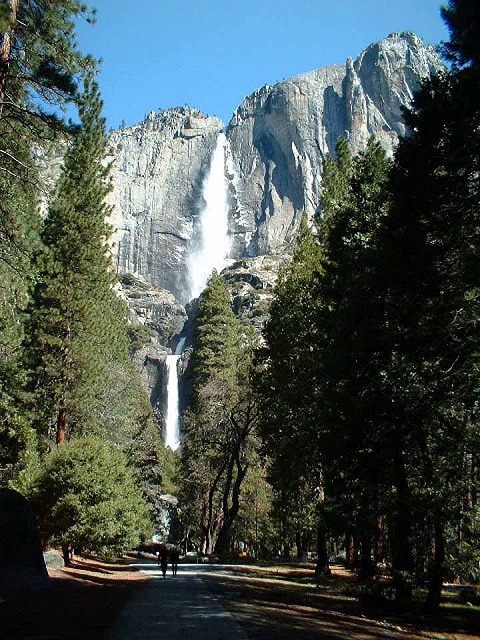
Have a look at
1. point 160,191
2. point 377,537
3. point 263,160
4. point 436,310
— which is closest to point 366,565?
point 377,537

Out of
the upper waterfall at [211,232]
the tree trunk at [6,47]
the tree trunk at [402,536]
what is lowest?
the tree trunk at [402,536]

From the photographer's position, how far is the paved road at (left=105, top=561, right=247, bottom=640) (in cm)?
742

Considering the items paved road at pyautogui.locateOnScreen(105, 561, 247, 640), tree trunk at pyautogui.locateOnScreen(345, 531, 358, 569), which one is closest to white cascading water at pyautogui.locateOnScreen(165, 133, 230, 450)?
tree trunk at pyautogui.locateOnScreen(345, 531, 358, 569)

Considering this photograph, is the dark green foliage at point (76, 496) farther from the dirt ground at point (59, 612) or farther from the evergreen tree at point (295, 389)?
the evergreen tree at point (295, 389)

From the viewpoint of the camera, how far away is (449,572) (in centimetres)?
1285

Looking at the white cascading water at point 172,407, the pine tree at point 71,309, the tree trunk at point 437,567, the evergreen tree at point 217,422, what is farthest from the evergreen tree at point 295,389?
the white cascading water at point 172,407

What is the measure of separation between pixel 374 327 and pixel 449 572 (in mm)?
5627

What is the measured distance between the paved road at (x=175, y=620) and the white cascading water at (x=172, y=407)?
64.1 metres

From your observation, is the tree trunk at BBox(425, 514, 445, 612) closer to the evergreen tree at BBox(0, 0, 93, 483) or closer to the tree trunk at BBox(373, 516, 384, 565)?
the tree trunk at BBox(373, 516, 384, 565)

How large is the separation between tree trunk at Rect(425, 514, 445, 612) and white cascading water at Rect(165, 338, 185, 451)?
208 ft

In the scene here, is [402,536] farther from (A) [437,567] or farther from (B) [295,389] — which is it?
(B) [295,389]

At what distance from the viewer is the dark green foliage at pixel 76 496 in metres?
18.1

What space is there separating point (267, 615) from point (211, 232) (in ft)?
422

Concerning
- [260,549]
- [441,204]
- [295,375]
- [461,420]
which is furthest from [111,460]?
[260,549]
